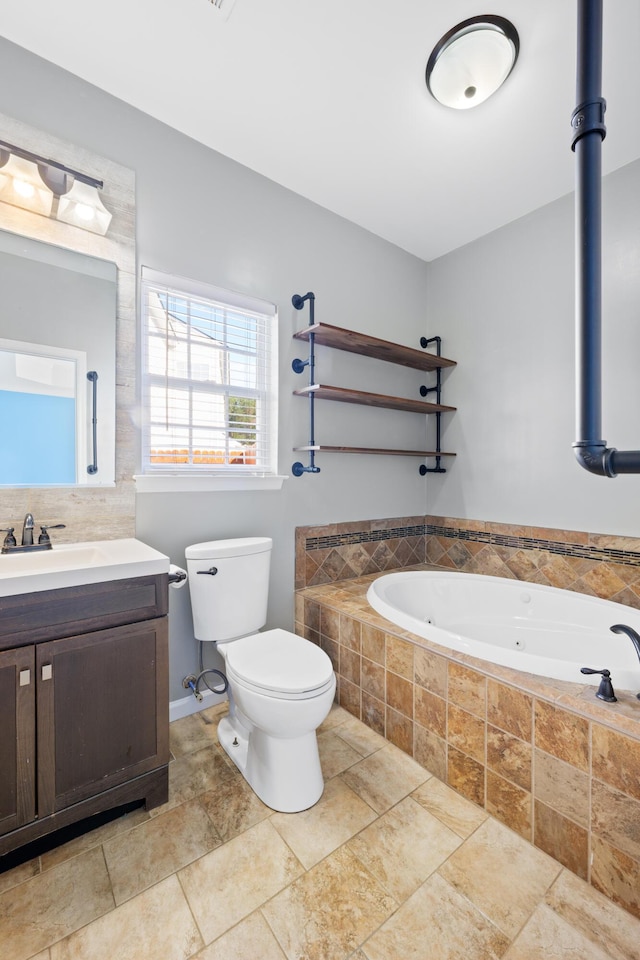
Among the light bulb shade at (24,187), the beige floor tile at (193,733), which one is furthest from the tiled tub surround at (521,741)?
the light bulb shade at (24,187)

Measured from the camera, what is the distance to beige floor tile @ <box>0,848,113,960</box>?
108 centimetres

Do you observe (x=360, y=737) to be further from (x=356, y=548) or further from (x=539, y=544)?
(x=539, y=544)

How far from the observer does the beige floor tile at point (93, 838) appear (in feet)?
4.27

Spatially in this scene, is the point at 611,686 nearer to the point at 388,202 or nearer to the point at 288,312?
the point at 288,312

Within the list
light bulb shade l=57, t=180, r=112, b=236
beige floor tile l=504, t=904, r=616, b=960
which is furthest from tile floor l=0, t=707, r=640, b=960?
light bulb shade l=57, t=180, r=112, b=236

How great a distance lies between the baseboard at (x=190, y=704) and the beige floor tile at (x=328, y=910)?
100 centimetres

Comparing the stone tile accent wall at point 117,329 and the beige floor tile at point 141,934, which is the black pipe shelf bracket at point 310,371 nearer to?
the stone tile accent wall at point 117,329

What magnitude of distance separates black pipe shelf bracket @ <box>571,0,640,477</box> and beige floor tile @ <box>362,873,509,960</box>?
1.22 m

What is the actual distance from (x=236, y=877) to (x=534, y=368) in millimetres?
2718

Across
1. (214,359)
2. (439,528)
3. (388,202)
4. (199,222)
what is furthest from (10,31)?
(439,528)

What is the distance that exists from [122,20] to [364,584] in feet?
8.74

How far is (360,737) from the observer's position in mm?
1911

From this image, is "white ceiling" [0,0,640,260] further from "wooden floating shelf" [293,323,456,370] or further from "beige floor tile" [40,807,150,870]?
"beige floor tile" [40,807,150,870]

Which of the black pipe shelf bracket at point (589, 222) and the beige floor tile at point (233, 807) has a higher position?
the black pipe shelf bracket at point (589, 222)
